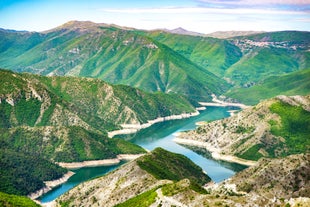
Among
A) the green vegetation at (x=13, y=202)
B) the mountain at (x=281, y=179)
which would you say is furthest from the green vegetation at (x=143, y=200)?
the mountain at (x=281, y=179)

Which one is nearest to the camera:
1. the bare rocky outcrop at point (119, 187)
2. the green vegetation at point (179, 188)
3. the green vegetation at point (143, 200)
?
the green vegetation at point (179, 188)

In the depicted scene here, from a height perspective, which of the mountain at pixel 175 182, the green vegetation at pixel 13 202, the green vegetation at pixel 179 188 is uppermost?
the green vegetation at pixel 179 188

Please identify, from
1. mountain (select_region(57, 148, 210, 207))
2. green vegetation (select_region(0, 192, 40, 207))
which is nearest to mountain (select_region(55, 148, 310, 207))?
mountain (select_region(57, 148, 210, 207))

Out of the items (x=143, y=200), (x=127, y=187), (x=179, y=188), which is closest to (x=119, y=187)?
(x=127, y=187)

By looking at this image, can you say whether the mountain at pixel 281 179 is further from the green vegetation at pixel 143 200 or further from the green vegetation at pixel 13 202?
the green vegetation at pixel 13 202

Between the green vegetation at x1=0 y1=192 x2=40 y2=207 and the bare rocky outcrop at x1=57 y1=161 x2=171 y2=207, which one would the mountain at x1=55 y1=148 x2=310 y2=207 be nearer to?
the bare rocky outcrop at x1=57 y1=161 x2=171 y2=207

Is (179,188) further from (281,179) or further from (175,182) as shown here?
(281,179)

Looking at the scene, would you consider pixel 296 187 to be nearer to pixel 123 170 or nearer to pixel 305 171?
pixel 305 171

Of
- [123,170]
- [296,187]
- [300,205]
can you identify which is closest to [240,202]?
[300,205]
